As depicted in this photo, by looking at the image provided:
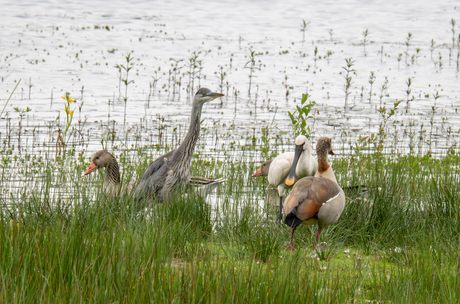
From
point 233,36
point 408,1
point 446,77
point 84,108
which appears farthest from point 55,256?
point 408,1

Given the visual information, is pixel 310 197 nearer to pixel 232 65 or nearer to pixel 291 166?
pixel 291 166

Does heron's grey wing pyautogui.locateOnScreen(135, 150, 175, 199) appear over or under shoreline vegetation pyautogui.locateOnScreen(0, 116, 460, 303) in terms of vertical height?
over

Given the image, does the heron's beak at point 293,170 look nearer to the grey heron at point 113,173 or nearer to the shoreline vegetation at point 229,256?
the shoreline vegetation at point 229,256

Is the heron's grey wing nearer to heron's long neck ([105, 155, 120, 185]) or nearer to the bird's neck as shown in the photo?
heron's long neck ([105, 155, 120, 185])

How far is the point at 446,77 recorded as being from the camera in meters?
18.1

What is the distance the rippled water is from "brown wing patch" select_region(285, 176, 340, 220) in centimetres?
250

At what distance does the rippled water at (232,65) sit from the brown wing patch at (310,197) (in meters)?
2.50

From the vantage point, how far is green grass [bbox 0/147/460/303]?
3354 millimetres

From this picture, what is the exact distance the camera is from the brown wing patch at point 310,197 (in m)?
5.32

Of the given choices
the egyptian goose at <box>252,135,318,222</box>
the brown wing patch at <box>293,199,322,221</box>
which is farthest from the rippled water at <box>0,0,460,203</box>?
the brown wing patch at <box>293,199,322,221</box>

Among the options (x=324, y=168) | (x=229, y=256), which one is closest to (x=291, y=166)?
(x=324, y=168)

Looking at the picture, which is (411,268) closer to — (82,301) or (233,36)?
(82,301)

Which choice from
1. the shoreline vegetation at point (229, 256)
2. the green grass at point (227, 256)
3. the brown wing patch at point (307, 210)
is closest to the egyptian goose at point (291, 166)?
the shoreline vegetation at point (229, 256)

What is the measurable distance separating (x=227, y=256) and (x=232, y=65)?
14819 mm
